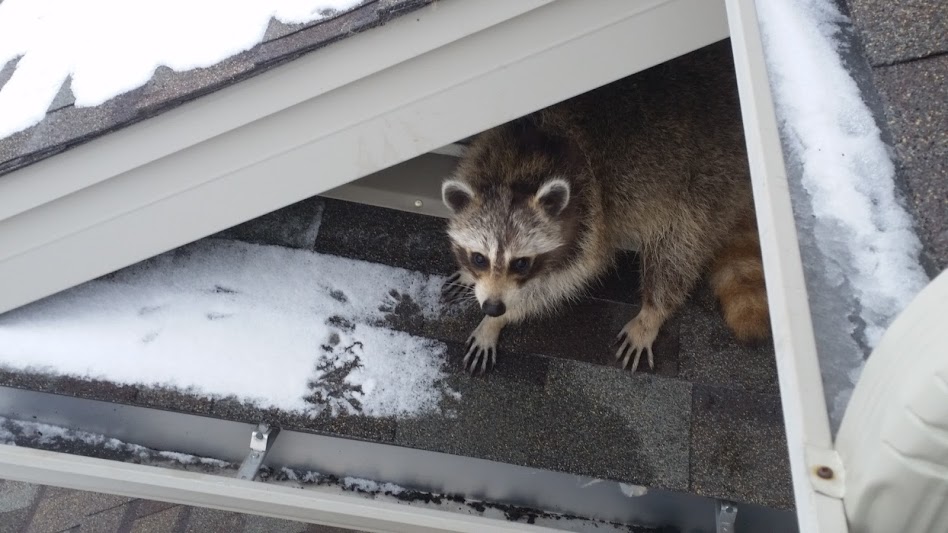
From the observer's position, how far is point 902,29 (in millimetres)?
1074

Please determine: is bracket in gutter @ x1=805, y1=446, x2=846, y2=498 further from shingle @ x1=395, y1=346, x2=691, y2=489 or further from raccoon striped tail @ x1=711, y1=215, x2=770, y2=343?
raccoon striped tail @ x1=711, y1=215, x2=770, y2=343

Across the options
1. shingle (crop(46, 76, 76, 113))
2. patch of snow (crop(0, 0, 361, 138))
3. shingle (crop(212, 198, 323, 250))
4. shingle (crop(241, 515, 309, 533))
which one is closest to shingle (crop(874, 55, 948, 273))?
patch of snow (crop(0, 0, 361, 138))

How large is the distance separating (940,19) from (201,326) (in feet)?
6.15

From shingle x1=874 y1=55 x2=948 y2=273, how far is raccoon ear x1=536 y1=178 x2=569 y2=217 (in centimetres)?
110

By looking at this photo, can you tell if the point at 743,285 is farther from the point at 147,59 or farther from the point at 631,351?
the point at 147,59

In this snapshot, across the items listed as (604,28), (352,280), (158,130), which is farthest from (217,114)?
(604,28)

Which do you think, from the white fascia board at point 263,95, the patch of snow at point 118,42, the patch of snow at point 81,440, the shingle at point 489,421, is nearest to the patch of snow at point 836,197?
the white fascia board at point 263,95

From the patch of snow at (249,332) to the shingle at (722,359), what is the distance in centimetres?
70

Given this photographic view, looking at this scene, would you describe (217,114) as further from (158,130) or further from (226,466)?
(226,466)

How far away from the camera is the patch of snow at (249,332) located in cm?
197

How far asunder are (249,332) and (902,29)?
172 centimetres

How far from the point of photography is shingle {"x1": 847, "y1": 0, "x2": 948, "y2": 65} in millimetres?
1041

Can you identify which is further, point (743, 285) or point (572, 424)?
point (743, 285)

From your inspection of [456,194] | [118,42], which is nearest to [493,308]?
[456,194]
